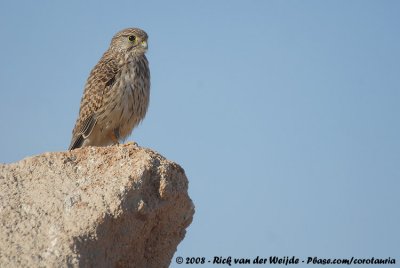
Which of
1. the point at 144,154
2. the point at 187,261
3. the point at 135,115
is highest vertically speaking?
the point at 144,154

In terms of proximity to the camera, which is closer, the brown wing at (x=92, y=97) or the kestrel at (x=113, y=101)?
the kestrel at (x=113, y=101)

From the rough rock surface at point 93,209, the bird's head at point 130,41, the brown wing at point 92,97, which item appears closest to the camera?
the rough rock surface at point 93,209

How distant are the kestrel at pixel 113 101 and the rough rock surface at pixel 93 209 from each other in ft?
9.69

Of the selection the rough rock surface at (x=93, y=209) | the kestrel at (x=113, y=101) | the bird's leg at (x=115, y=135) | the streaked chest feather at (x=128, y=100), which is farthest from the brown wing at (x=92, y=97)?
the rough rock surface at (x=93, y=209)

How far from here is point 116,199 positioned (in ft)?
16.3

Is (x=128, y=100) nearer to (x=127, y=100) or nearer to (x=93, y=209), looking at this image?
(x=127, y=100)

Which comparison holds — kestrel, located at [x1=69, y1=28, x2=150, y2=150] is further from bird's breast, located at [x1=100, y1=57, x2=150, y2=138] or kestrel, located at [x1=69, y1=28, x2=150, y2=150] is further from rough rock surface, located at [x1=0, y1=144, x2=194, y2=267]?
rough rock surface, located at [x1=0, y1=144, x2=194, y2=267]

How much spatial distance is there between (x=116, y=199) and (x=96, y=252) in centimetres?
41

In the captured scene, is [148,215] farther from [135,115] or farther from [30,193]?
[135,115]

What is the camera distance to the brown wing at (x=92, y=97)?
8523 mm

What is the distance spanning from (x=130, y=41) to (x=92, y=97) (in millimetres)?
1083

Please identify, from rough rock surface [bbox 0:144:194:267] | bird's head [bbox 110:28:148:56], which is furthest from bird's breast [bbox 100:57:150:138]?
rough rock surface [bbox 0:144:194:267]

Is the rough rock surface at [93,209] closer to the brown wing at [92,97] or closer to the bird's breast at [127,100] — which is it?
the bird's breast at [127,100]

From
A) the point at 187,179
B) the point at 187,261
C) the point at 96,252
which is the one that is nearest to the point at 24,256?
the point at 96,252
